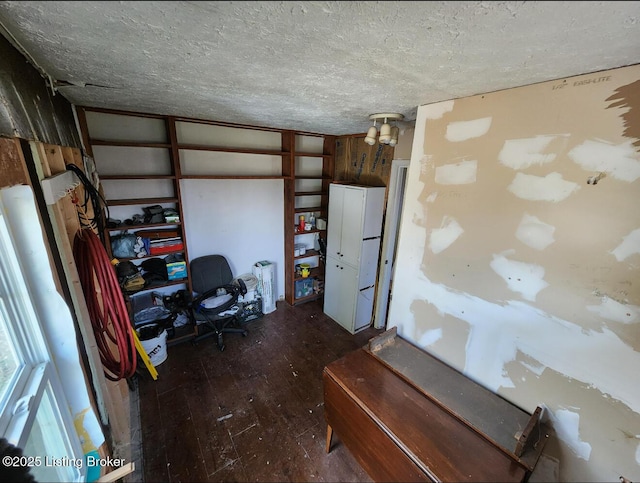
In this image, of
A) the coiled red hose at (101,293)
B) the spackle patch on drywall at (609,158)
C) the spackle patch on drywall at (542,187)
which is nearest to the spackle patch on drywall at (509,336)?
the spackle patch on drywall at (542,187)

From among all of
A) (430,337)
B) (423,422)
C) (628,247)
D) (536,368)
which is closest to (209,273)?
(430,337)

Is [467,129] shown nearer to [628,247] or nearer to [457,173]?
[457,173]

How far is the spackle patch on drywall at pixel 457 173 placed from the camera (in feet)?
4.80

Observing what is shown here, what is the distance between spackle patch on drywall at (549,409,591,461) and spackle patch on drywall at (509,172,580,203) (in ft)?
3.51

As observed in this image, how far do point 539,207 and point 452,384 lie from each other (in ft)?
3.79

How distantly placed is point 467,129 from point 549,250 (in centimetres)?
77

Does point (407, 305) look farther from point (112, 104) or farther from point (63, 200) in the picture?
point (112, 104)

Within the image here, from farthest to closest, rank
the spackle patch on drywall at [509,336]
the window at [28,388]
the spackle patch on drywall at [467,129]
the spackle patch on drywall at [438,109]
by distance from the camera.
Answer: the spackle patch on drywall at [438,109] < the spackle patch on drywall at [467,129] < the spackle patch on drywall at [509,336] < the window at [28,388]

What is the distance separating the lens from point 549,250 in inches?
49.0

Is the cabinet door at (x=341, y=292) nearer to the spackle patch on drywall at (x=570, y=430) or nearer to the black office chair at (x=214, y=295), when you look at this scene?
the black office chair at (x=214, y=295)

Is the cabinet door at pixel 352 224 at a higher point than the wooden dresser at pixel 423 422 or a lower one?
higher

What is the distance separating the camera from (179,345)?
2.91 m

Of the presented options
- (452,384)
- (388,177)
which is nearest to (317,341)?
(452,384)

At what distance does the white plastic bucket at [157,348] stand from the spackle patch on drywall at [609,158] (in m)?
3.40
